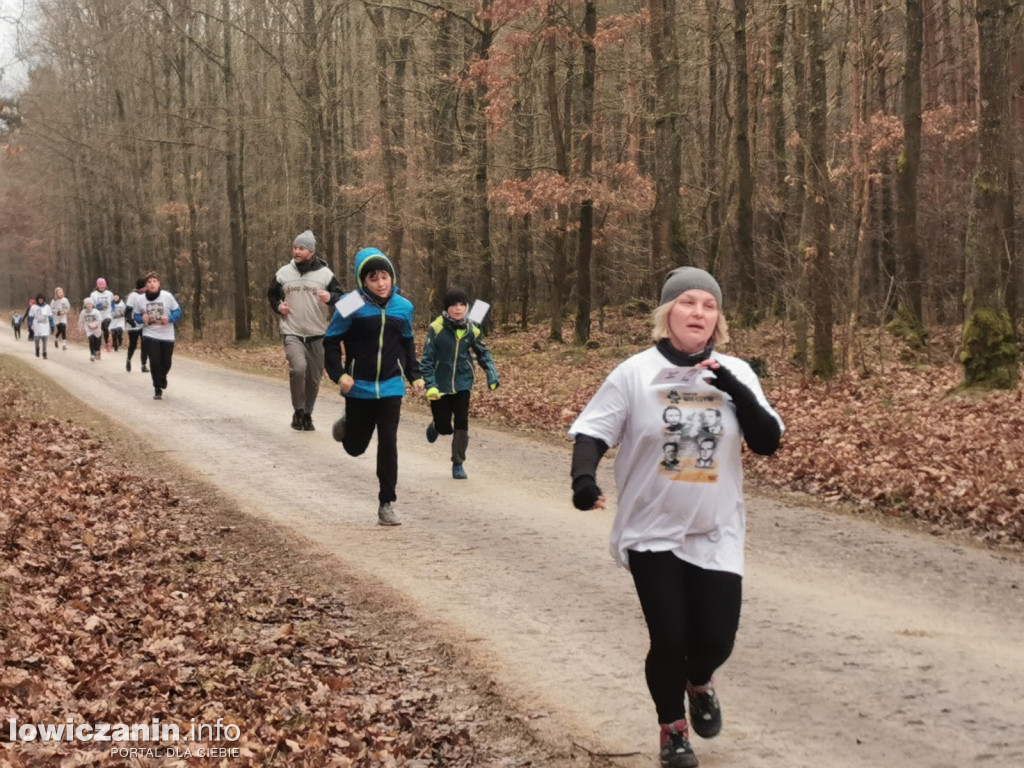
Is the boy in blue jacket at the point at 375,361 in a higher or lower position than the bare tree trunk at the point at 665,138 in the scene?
lower

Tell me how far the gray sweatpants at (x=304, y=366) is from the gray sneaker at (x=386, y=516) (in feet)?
19.0

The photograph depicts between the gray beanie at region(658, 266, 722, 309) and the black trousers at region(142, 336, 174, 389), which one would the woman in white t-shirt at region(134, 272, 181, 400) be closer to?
the black trousers at region(142, 336, 174, 389)

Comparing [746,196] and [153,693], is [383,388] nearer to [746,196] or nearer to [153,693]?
[153,693]

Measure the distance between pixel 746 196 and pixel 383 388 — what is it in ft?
75.9

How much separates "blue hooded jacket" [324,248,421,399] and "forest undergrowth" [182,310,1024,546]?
174 inches

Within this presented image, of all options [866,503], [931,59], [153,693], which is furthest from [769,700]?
[931,59]

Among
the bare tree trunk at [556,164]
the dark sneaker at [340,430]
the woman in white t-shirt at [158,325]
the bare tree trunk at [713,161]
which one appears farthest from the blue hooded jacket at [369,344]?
the bare tree trunk at [713,161]

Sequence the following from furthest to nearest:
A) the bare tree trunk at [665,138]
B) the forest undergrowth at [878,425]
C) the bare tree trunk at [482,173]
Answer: the bare tree trunk at [482,173] → the bare tree trunk at [665,138] → the forest undergrowth at [878,425]

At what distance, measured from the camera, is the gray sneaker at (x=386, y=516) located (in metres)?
9.48

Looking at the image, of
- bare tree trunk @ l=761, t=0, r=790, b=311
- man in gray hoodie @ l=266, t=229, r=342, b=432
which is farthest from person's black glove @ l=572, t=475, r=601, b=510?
bare tree trunk @ l=761, t=0, r=790, b=311

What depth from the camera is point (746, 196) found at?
30562 millimetres

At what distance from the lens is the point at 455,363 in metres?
11.7

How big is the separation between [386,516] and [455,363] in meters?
2.64

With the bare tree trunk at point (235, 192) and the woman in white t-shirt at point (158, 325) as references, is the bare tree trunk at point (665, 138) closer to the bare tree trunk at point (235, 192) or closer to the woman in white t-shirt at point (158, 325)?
the woman in white t-shirt at point (158, 325)
